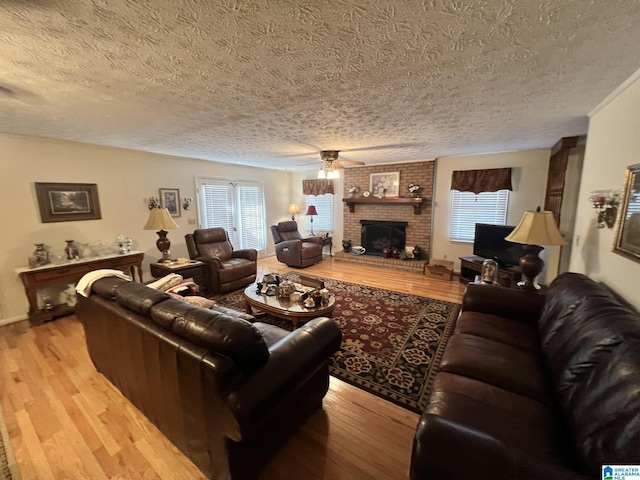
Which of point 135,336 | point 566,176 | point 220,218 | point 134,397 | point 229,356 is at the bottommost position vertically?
point 134,397

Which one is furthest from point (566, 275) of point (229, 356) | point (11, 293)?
point (11, 293)

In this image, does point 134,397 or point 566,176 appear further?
point 566,176

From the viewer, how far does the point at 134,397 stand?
179 cm

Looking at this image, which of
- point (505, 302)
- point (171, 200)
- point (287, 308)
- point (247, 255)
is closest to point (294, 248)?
point (247, 255)

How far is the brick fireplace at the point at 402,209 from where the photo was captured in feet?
17.7

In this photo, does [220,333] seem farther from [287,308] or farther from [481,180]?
[481,180]

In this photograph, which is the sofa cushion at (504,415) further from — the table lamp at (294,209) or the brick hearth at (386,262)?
the table lamp at (294,209)

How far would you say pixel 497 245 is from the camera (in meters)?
4.20

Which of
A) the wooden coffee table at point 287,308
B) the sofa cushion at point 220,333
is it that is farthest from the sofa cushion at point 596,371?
the wooden coffee table at point 287,308

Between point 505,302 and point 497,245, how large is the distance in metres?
2.42

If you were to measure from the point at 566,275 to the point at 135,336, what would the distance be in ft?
10.4

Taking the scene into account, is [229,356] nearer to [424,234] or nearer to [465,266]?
[465,266]

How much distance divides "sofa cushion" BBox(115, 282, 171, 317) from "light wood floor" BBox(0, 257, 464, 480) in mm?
834

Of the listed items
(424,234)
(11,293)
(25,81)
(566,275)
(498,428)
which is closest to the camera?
(498,428)
